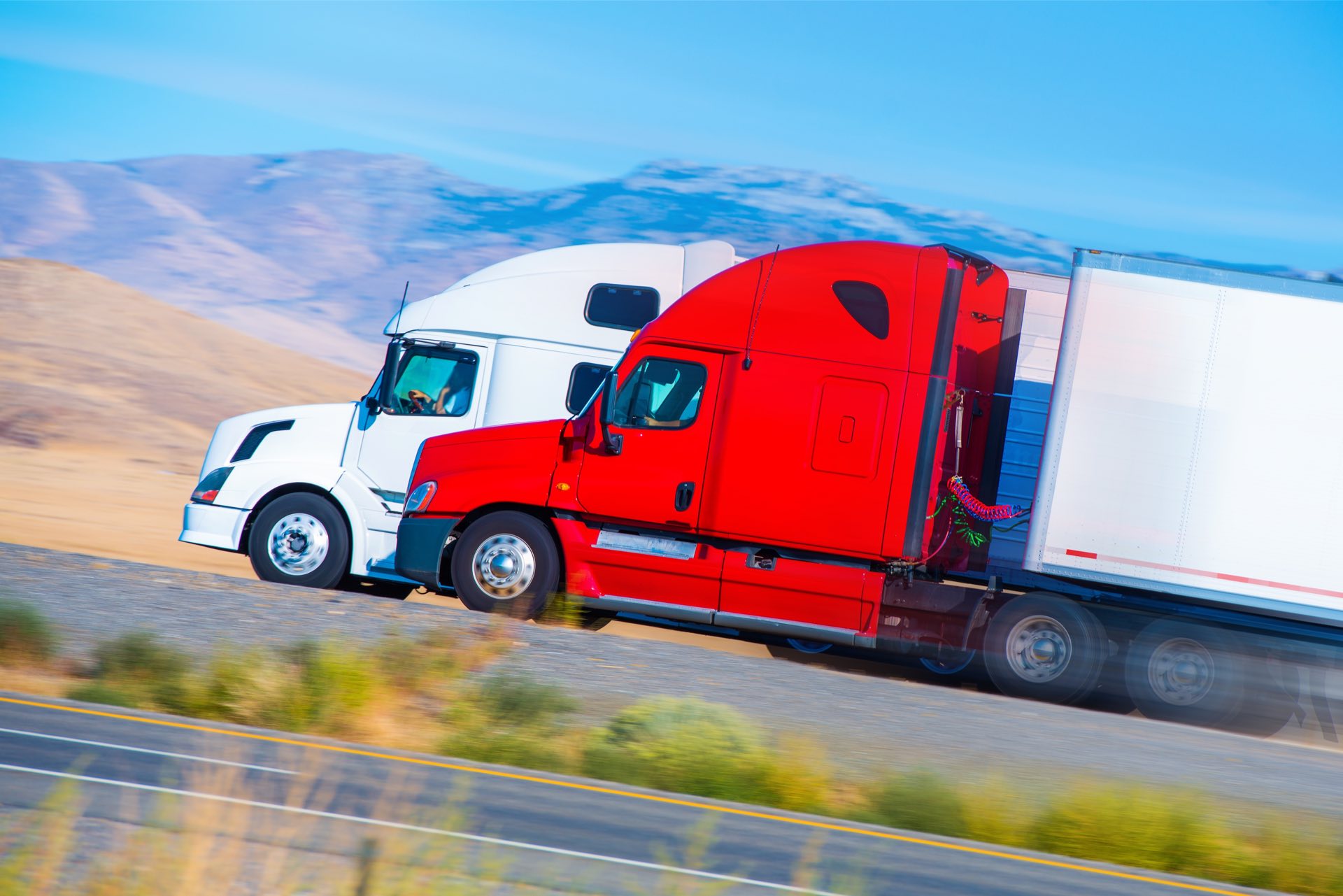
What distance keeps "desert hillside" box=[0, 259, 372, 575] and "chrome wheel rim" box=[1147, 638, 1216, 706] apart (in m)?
10.3

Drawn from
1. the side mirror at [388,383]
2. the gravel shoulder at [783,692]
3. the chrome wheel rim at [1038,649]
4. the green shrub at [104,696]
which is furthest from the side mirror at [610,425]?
the green shrub at [104,696]

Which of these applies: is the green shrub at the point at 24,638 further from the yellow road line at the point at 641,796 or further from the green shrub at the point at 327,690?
the green shrub at the point at 327,690

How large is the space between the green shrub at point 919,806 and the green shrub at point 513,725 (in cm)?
192

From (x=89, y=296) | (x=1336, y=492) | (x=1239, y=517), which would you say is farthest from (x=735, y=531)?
(x=89, y=296)

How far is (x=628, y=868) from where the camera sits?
6.00 m

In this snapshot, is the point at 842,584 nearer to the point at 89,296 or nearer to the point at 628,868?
the point at 628,868

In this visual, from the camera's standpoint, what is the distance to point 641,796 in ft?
25.5

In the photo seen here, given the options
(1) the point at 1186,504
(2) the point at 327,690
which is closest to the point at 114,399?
(2) the point at 327,690

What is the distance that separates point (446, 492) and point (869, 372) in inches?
150

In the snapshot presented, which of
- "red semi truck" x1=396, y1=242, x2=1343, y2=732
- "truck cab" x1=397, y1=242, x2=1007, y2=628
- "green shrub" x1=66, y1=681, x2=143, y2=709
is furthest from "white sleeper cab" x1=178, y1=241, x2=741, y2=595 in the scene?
"green shrub" x1=66, y1=681, x2=143, y2=709

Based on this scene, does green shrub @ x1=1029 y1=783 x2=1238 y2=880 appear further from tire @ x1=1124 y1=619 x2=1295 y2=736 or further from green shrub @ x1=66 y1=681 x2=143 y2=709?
green shrub @ x1=66 y1=681 x2=143 y2=709

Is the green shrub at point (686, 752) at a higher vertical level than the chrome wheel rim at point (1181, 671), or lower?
lower

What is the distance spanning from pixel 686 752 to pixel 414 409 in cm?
552

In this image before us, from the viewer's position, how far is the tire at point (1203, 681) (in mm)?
10852
